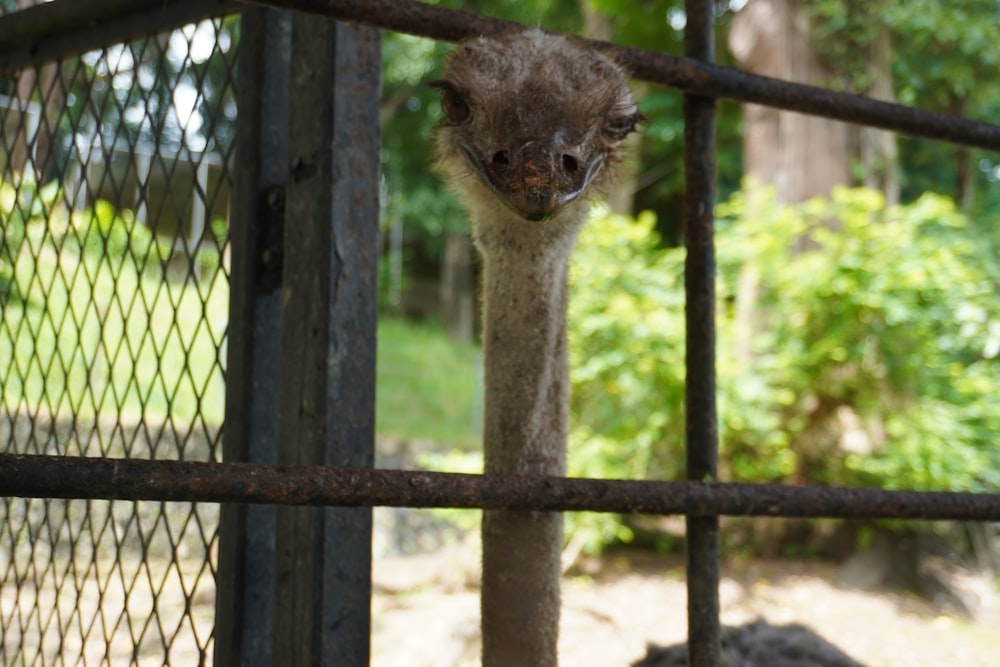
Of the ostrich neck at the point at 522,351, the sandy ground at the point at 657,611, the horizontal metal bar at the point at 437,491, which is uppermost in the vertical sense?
the ostrich neck at the point at 522,351

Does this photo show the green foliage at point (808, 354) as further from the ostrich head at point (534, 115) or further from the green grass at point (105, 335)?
the ostrich head at point (534, 115)

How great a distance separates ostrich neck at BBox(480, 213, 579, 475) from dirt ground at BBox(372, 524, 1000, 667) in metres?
2.48

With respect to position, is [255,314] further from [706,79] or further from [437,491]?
[706,79]

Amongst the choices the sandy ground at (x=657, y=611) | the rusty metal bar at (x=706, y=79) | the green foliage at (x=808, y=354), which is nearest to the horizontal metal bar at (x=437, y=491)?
the rusty metal bar at (x=706, y=79)

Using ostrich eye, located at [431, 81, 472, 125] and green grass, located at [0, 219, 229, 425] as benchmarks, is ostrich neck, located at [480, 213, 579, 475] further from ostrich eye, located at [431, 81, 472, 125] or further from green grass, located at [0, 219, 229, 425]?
green grass, located at [0, 219, 229, 425]

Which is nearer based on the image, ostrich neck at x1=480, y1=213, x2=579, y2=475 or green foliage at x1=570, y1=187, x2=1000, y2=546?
ostrich neck at x1=480, y1=213, x2=579, y2=475

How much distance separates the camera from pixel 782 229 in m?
6.61

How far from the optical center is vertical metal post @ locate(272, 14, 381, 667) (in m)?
1.52

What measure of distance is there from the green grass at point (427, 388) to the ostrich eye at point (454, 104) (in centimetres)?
992

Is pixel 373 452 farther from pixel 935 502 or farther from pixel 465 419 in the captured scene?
pixel 465 419

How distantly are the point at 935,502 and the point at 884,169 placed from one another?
8.50 m

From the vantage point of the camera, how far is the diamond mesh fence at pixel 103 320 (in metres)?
1.79

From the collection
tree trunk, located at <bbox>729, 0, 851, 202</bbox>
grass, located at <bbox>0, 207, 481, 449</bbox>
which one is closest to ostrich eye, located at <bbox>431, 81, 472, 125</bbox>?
grass, located at <bbox>0, 207, 481, 449</bbox>

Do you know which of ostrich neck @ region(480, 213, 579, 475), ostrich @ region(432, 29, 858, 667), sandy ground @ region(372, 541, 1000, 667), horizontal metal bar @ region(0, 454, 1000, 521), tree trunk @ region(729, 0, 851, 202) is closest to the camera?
horizontal metal bar @ region(0, 454, 1000, 521)
